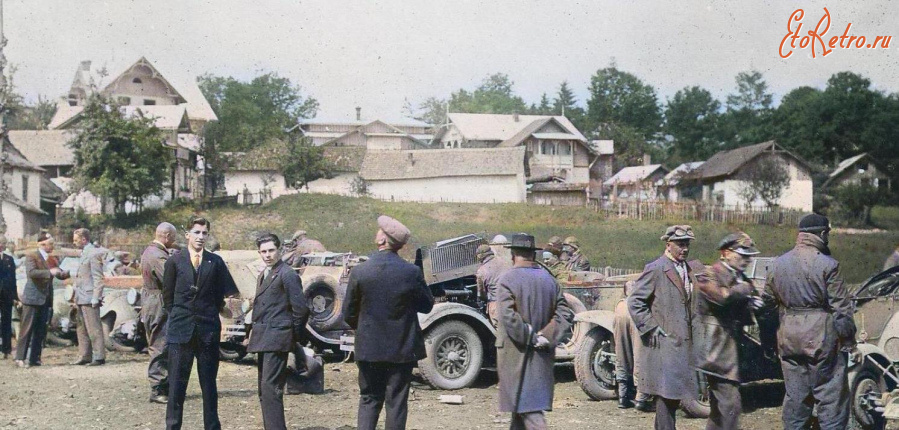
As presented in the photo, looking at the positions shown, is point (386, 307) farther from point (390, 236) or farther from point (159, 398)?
point (159, 398)

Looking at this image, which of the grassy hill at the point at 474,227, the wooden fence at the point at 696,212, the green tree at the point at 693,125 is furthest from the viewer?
the green tree at the point at 693,125

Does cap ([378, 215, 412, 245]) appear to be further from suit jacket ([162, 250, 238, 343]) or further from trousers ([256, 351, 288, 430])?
suit jacket ([162, 250, 238, 343])

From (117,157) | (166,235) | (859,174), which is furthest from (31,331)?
(859,174)

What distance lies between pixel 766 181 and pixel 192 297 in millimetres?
31971

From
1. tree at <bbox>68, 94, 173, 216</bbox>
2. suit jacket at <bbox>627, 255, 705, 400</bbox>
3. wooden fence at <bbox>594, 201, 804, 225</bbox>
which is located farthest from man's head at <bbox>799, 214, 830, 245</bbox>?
tree at <bbox>68, 94, 173, 216</bbox>

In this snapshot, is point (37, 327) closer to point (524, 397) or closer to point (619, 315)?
point (619, 315)

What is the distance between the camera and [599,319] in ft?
32.0

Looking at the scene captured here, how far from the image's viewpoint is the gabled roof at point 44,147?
46562 millimetres

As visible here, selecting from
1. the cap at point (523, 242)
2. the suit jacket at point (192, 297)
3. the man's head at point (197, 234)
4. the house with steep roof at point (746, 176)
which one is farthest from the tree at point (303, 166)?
the cap at point (523, 242)

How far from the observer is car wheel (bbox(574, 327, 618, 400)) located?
979cm

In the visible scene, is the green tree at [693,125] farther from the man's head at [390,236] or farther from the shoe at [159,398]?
the man's head at [390,236]

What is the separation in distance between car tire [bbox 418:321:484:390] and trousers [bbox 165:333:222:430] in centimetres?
341

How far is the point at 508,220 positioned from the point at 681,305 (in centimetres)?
2272

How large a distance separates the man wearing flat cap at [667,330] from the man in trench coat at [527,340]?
74 cm
